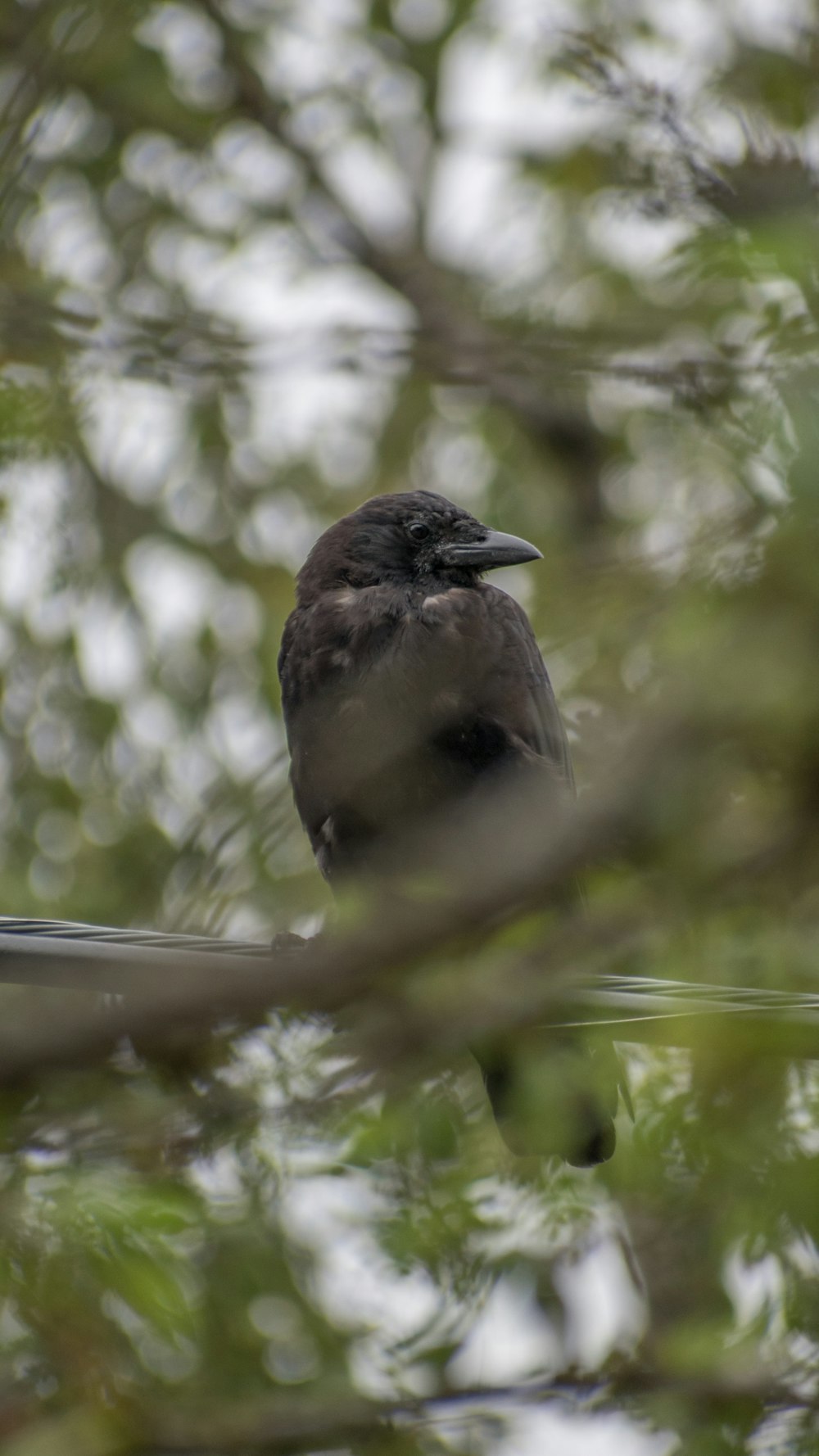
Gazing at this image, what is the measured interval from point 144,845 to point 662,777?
4.27 m

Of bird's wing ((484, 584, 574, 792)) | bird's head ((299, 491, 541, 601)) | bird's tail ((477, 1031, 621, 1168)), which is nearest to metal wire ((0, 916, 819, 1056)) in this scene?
bird's tail ((477, 1031, 621, 1168))

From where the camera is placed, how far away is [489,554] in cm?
422

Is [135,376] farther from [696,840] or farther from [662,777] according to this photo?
[662,777]

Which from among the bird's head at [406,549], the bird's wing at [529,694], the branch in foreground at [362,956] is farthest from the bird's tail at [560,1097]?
the bird's head at [406,549]

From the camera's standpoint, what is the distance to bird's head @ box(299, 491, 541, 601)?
419 centimetres

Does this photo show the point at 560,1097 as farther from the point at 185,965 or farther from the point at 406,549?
the point at 406,549

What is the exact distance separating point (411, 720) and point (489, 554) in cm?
79

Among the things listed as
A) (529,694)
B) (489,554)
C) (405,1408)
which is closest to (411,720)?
(529,694)

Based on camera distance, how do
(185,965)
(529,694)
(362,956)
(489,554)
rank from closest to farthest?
(362,956), (185,965), (529,694), (489,554)

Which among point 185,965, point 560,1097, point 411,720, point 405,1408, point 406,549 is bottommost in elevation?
point 405,1408

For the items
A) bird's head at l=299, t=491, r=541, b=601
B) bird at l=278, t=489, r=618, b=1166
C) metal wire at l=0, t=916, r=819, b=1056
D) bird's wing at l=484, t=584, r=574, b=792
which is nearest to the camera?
metal wire at l=0, t=916, r=819, b=1056

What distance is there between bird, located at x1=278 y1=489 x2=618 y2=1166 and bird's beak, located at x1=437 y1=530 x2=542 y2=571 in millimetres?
133

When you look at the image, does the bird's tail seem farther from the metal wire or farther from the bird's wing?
the bird's wing

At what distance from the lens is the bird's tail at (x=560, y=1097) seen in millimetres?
3174
